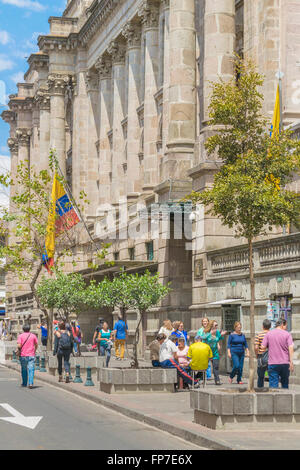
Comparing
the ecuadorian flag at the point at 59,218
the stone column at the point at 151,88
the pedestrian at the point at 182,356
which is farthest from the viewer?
the stone column at the point at 151,88

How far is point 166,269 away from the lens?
35906 millimetres

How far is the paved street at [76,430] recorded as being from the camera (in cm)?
1285

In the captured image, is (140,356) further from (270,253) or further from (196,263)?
(270,253)

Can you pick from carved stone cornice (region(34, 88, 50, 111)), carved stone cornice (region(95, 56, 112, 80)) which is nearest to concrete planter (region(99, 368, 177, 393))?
carved stone cornice (region(95, 56, 112, 80))

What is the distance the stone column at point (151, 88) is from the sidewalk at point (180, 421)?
72.1ft

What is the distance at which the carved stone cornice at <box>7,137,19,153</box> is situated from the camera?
9006 centimetres

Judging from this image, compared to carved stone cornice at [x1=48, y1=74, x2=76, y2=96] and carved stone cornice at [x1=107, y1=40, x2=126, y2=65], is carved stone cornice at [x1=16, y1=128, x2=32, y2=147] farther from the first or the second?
carved stone cornice at [x1=107, y1=40, x2=126, y2=65]

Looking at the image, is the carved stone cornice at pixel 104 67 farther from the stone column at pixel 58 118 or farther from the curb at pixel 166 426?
the curb at pixel 166 426

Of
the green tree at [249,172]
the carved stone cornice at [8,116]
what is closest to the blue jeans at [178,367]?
the green tree at [249,172]

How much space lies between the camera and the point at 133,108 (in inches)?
1945

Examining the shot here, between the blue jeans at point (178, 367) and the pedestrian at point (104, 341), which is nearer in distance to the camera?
the blue jeans at point (178, 367)

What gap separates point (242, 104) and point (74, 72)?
157 ft

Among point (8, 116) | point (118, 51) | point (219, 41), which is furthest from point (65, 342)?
point (8, 116)
